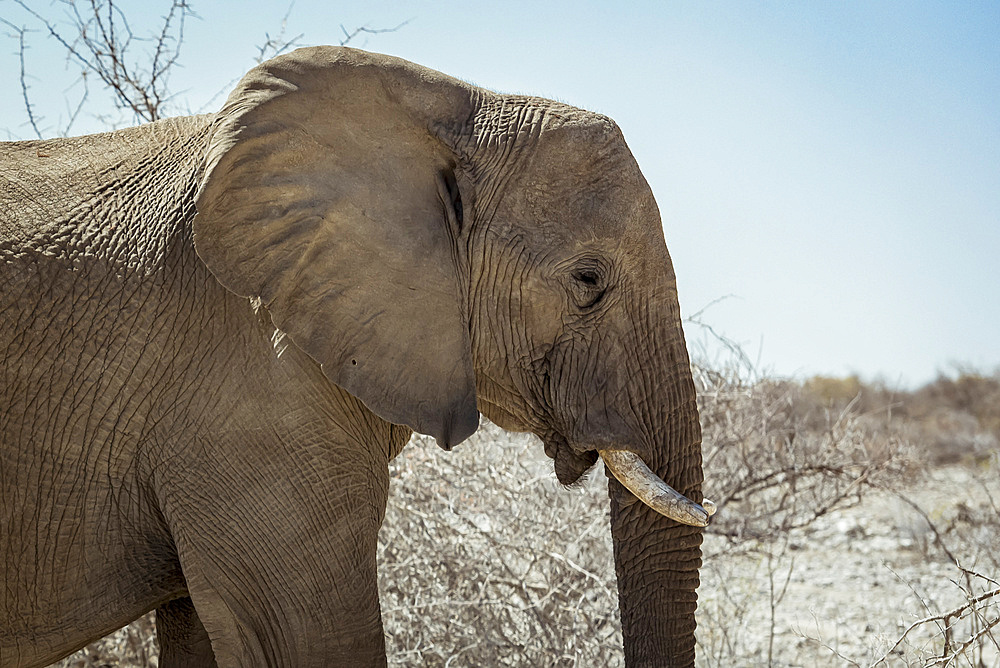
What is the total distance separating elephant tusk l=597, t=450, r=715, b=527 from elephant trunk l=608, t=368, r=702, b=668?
0.37ft

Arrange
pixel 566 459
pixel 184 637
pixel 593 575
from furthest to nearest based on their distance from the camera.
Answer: pixel 593 575, pixel 184 637, pixel 566 459

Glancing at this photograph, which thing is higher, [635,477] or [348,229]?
[348,229]

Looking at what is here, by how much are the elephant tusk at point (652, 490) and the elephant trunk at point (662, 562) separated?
0.11 metres

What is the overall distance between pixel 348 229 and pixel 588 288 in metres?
0.70

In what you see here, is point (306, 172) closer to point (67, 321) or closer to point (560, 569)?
point (67, 321)

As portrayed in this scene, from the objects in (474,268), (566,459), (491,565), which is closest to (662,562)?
(566,459)

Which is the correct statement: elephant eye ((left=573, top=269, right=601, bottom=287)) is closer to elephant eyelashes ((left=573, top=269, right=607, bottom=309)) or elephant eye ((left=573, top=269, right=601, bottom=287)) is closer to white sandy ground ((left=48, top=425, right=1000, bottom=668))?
elephant eyelashes ((left=573, top=269, right=607, bottom=309))

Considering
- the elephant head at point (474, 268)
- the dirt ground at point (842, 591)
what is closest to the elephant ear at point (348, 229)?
the elephant head at point (474, 268)

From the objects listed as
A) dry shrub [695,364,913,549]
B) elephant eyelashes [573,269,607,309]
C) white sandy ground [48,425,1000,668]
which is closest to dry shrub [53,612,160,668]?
white sandy ground [48,425,1000,668]

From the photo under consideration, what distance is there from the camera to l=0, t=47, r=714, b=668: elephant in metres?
2.81

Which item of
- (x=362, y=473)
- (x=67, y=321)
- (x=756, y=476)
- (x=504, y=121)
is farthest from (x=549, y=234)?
(x=756, y=476)

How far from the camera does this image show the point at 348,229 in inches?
111

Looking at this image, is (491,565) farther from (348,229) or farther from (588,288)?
(348,229)

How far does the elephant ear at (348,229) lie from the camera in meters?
2.75
